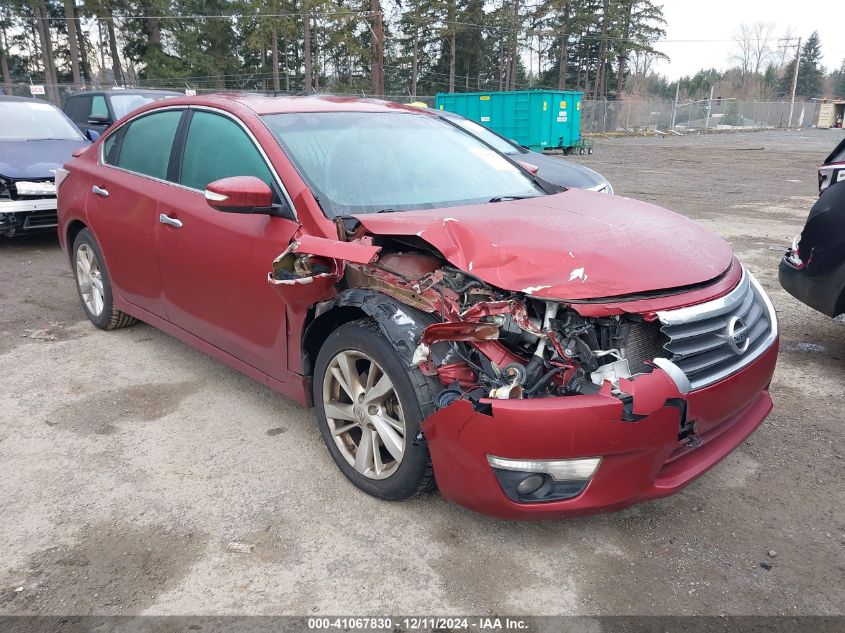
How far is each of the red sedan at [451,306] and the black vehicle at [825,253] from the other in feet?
4.45

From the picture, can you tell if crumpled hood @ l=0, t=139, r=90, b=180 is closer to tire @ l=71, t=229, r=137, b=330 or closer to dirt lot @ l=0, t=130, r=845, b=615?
tire @ l=71, t=229, r=137, b=330

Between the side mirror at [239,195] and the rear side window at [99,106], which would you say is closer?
the side mirror at [239,195]

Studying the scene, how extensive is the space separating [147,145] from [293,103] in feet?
3.80

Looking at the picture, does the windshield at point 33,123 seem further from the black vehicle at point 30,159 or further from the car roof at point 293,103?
the car roof at point 293,103

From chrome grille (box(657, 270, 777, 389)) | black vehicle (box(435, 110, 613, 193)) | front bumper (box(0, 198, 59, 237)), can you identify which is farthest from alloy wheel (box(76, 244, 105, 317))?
chrome grille (box(657, 270, 777, 389))

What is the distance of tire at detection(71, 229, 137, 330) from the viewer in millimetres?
4648

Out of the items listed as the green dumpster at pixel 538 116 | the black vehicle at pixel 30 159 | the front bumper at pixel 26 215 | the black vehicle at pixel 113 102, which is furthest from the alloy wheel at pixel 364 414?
the green dumpster at pixel 538 116

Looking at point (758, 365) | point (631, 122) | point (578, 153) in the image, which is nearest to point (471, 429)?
point (758, 365)

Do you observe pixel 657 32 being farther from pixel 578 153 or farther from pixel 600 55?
pixel 578 153

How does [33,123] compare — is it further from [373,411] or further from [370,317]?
[373,411]

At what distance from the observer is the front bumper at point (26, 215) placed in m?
7.11

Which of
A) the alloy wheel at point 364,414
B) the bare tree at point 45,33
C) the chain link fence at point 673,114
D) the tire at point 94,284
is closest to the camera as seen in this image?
the alloy wheel at point 364,414

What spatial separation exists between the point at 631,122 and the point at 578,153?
867 inches

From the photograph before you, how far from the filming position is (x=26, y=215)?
7199mm
